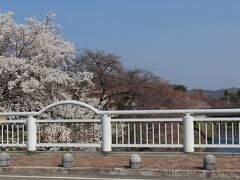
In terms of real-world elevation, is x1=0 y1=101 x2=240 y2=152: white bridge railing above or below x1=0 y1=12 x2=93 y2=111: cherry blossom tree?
below

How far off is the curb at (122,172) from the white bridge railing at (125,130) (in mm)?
2077

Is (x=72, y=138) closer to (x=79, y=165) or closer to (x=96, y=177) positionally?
(x=79, y=165)

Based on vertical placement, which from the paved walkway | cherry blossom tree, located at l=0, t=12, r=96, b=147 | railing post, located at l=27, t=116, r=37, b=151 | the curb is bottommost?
the curb

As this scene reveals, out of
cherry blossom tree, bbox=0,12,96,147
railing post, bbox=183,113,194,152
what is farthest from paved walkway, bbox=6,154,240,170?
cherry blossom tree, bbox=0,12,96,147

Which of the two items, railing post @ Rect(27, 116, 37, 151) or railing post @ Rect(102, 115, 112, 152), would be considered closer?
railing post @ Rect(102, 115, 112, 152)

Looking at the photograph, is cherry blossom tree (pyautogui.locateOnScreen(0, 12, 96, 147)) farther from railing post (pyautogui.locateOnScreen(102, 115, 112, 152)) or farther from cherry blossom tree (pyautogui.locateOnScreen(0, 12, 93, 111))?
railing post (pyautogui.locateOnScreen(102, 115, 112, 152))

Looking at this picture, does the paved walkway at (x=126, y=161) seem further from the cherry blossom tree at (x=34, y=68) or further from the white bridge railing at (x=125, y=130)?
the cherry blossom tree at (x=34, y=68)

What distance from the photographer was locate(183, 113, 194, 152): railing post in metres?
12.9

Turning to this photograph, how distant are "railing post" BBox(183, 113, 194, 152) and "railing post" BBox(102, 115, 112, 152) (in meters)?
2.02

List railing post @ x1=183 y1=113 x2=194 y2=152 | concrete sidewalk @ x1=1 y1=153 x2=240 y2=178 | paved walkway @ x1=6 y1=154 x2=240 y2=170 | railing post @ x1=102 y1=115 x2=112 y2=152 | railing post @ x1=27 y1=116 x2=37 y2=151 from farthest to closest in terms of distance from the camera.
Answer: railing post @ x1=27 y1=116 x2=37 y2=151, railing post @ x1=102 y1=115 x2=112 y2=152, railing post @ x1=183 y1=113 x2=194 y2=152, paved walkway @ x1=6 y1=154 x2=240 y2=170, concrete sidewalk @ x1=1 y1=153 x2=240 y2=178

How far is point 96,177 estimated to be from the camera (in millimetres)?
11047

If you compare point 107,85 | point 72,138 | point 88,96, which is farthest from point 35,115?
point 107,85

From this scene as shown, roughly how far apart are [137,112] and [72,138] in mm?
2317

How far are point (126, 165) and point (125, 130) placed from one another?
2.84 metres
